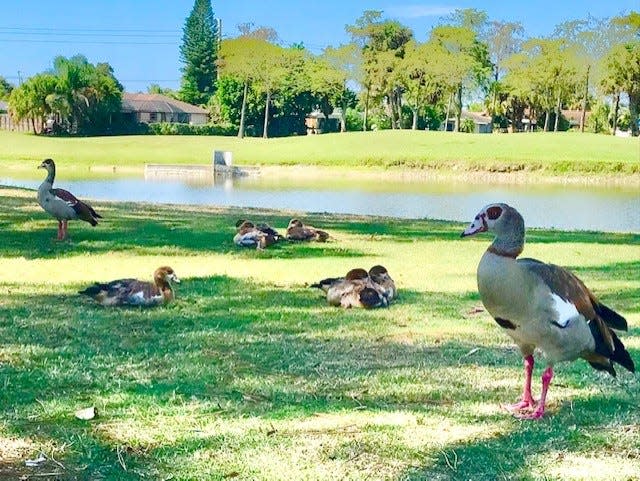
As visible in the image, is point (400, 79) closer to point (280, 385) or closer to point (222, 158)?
point (222, 158)

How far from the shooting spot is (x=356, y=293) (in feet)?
31.0

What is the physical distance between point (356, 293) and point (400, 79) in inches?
3126

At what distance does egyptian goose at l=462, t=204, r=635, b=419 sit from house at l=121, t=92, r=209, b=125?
318ft

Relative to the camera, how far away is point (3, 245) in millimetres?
13102

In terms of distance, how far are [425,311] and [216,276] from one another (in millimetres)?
3084

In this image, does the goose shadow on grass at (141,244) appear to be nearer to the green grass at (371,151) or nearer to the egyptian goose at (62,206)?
the egyptian goose at (62,206)

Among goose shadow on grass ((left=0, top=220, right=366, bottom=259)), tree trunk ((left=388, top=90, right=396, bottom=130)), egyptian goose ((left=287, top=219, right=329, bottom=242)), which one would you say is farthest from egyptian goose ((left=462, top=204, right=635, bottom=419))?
tree trunk ((left=388, top=90, right=396, bottom=130))

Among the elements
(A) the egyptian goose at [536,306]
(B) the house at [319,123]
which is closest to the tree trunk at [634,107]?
(B) the house at [319,123]

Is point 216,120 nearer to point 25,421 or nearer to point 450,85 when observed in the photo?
point 450,85

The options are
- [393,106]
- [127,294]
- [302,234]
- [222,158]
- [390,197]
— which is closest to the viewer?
[127,294]

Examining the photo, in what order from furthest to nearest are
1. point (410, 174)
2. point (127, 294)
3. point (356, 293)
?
point (410, 174)
point (356, 293)
point (127, 294)

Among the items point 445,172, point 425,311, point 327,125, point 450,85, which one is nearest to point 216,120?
point 327,125

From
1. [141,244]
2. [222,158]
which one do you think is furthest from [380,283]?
[222,158]

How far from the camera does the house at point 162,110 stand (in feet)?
337
